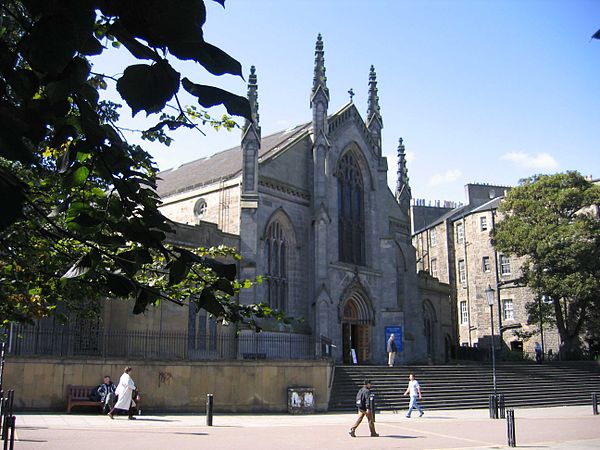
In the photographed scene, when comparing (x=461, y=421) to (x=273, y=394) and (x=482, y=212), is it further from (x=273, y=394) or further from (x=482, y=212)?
(x=482, y=212)

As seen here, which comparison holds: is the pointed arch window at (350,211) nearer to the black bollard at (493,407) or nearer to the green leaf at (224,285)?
the black bollard at (493,407)

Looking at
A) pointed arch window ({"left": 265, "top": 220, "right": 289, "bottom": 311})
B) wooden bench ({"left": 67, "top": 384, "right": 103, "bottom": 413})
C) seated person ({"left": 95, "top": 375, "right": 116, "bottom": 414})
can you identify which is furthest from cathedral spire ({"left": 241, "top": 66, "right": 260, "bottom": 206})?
seated person ({"left": 95, "top": 375, "right": 116, "bottom": 414})

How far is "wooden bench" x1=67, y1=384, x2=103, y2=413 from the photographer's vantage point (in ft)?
72.2

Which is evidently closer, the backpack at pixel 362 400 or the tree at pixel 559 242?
the backpack at pixel 362 400

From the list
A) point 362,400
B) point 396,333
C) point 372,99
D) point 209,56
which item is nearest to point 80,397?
point 362,400

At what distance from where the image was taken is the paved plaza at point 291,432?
15281mm

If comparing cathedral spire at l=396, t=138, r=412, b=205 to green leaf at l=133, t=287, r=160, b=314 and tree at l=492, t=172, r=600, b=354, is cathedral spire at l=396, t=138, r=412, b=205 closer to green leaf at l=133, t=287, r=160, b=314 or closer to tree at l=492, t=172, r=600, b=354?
tree at l=492, t=172, r=600, b=354

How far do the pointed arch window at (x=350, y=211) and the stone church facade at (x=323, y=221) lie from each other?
6cm

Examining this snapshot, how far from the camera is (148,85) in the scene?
→ 2178 mm

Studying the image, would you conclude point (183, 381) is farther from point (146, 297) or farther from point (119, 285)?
point (119, 285)

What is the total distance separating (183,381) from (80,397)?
3890mm

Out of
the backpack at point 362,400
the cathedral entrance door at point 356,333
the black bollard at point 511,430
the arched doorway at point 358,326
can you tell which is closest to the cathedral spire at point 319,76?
the arched doorway at point 358,326

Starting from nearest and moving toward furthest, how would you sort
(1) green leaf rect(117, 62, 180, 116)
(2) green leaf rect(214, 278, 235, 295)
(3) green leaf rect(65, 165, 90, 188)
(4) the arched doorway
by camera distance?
(1) green leaf rect(117, 62, 180, 116)
(3) green leaf rect(65, 165, 90, 188)
(2) green leaf rect(214, 278, 235, 295)
(4) the arched doorway

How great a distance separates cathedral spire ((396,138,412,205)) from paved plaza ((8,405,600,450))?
23.0 metres
